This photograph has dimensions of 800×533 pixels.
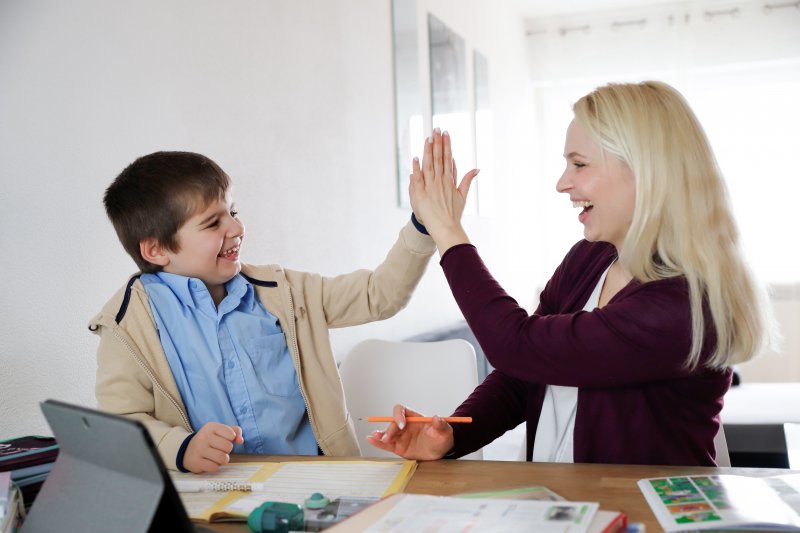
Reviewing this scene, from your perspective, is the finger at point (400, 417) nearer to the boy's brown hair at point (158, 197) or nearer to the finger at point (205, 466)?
the finger at point (205, 466)

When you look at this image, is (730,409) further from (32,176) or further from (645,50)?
(645,50)

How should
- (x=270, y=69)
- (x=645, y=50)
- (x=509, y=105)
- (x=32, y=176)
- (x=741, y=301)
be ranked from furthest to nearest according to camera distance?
(x=645, y=50) < (x=509, y=105) < (x=270, y=69) < (x=32, y=176) < (x=741, y=301)

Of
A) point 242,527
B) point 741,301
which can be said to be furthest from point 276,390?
point 741,301

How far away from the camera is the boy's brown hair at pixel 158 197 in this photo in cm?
140

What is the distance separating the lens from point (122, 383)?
126 cm

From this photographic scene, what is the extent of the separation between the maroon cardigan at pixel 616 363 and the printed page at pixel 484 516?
371 mm

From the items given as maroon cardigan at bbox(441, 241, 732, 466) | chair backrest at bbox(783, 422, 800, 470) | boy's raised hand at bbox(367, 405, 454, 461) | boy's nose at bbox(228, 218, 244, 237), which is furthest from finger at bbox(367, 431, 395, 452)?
chair backrest at bbox(783, 422, 800, 470)

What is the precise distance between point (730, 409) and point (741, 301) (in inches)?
84.2

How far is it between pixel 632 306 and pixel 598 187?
0.73ft

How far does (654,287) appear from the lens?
3.88 feet

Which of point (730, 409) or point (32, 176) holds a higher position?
point (32, 176)

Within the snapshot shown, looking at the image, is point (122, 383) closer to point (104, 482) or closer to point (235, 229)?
point (235, 229)

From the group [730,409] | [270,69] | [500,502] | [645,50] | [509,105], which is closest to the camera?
[500,502]

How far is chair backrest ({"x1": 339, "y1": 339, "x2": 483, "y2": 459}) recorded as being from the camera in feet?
5.88
